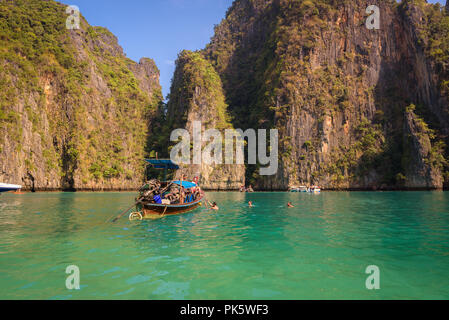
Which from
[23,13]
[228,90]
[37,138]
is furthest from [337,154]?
[23,13]

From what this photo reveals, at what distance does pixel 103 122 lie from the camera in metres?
96.6

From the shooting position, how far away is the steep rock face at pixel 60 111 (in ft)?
225

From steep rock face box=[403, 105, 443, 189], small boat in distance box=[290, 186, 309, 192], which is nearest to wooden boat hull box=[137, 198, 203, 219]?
small boat in distance box=[290, 186, 309, 192]

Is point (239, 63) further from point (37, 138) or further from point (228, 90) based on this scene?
point (37, 138)

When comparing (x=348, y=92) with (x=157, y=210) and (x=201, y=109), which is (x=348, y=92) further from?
(x=157, y=210)

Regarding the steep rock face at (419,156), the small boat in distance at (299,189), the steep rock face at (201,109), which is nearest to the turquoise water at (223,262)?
the small boat in distance at (299,189)

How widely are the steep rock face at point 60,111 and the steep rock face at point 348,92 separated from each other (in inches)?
1762

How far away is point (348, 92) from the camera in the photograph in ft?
307

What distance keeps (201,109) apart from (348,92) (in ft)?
171

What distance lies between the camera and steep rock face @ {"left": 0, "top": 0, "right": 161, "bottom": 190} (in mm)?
68438

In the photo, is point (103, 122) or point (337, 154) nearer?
point (337, 154)

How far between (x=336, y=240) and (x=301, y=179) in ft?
248

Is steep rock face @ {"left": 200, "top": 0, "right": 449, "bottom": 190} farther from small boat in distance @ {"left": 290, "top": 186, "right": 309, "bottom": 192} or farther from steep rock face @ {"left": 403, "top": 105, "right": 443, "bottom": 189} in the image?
small boat in distance @ {"left": 290, "top": 186, "right": 309, "bottom": 192}

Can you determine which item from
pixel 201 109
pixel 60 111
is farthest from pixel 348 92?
pixel 60 111
